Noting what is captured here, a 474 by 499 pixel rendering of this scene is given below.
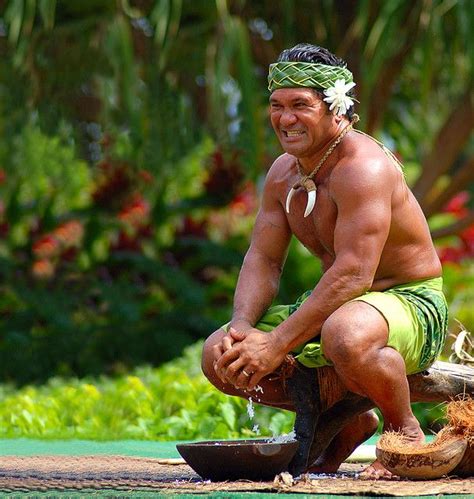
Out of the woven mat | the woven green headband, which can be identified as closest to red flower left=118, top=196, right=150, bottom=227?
the woven mat

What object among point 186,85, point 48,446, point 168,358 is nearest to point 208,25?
point 186,85

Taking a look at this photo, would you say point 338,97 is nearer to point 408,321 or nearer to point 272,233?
point 272,233

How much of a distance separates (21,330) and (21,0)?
8.30ft

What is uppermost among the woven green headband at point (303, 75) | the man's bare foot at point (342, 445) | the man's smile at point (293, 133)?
the woven green headband at point (303, 75)

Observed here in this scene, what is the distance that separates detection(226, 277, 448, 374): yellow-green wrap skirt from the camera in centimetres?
327

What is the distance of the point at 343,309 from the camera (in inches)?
127

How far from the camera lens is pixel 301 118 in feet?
10.9

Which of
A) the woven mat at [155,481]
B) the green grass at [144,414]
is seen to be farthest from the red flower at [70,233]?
the woven mat at [155,481]

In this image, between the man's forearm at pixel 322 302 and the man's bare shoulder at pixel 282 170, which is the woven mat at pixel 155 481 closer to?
the man's forearm at pixel 322 302

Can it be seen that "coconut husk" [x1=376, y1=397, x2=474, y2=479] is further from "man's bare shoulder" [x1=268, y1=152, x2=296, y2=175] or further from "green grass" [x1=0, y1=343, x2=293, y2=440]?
"green grass" [x1=0, y1=343, x2=293, y2=440]

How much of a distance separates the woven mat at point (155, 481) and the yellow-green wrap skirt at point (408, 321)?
0.34m

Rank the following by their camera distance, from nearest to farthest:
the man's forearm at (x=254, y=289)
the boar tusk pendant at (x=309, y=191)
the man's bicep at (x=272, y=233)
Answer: the boar tusk pendant at (x=309, y=191) < the man's forearm at (x=254, y=289) < the man's bicep at (x=272, y=233)

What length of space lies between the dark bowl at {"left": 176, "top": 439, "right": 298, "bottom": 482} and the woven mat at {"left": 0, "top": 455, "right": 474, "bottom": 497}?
4 cm

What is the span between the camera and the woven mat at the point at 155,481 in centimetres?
303
